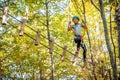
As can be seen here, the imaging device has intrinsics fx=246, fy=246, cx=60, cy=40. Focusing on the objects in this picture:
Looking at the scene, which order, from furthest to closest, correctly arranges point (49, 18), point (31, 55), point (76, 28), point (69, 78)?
point (69, 78) → point (31, 55) → point (49, 18) → point (76, 28)

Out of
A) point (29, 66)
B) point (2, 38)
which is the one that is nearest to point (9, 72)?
point (29, 66)

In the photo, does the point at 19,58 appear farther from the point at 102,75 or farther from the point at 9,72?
the point at 102,75

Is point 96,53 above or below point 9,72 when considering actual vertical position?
above

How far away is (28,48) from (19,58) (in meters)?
0.81

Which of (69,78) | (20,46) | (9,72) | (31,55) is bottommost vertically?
(69,78)

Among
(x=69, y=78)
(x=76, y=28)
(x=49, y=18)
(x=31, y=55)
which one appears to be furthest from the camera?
(x=69, y=78)

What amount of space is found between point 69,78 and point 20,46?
823cm

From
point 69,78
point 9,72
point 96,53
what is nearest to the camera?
point 96,53

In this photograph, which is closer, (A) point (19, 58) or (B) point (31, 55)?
(A) point (19, 58)

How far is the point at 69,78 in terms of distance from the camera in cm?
2159

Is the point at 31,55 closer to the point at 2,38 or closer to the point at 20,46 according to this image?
the point at 20,46

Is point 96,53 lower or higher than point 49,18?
lower

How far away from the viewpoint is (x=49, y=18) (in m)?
14.4

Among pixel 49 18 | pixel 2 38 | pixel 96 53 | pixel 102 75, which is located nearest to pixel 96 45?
pixel 96 53
